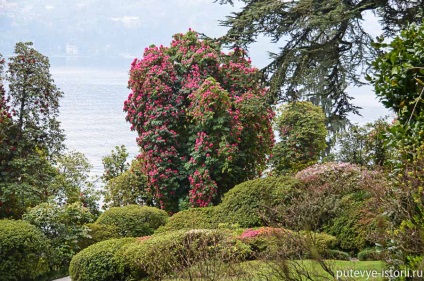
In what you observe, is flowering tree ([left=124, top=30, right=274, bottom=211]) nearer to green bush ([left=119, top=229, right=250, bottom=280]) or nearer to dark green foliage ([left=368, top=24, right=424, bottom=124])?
green bush ([left=119, top=229, right=250, bottom=280])

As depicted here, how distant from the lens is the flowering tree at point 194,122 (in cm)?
1186

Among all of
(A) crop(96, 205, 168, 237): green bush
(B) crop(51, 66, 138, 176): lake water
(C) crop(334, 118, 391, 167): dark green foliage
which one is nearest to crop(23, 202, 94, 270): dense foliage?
(A) crop(96, 205, 168, 237): green bush

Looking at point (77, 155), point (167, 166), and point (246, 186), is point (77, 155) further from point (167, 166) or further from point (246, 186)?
point (246, 186)

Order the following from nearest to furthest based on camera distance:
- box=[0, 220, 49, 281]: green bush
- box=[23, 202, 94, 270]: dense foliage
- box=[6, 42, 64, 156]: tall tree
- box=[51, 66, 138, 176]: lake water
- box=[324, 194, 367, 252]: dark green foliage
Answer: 1. box=[324, 194, 367, 252]: dark green foliage
2. box=[0, 220, 49, 281]: green bush
3. box=[23, 202, 94, 270]: dense foliage
4. box=[6, 42, 64, 156]: tall tree
5. box=[51, 66, 138, 176]: lake water

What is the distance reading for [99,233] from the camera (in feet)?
34.4

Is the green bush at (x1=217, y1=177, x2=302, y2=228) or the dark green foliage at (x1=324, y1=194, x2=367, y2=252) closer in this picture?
the dark green foliage at (x1=324, y1=194, x2=367, y2=252)

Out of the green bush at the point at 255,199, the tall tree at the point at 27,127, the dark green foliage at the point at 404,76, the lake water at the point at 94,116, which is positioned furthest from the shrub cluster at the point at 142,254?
the lake water at the point at 94,116

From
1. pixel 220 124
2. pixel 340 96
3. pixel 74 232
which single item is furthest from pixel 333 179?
pixel 74 232

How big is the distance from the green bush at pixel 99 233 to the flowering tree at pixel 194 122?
7.05 ft

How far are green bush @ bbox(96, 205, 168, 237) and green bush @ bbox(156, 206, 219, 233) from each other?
1.57ft

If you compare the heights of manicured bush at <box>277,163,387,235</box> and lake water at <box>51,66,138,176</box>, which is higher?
lake water at <box>51,66,138,176</box>

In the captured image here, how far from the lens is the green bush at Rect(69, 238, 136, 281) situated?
8.02 meters

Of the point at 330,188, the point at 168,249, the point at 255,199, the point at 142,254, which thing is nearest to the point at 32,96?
the point at 255,199

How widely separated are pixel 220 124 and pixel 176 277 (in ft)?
20.2
